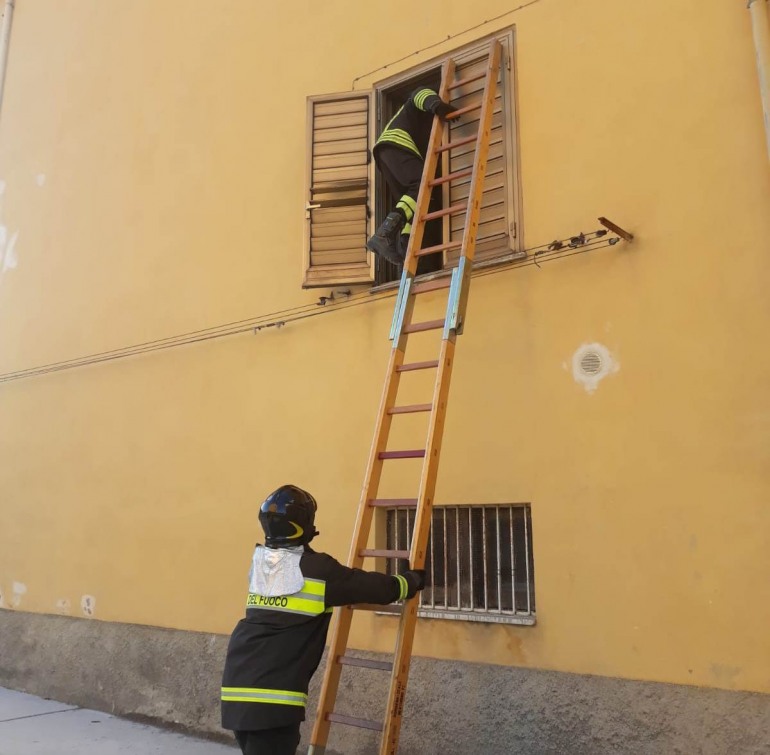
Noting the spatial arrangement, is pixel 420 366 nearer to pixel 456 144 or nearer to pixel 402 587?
pixel 402 587

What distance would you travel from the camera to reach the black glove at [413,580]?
313 centimetres

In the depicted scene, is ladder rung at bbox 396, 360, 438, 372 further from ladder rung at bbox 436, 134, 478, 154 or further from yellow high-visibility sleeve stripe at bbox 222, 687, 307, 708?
yellow high-visibility sleeve stripe at bbox 222, 687, 307, 708

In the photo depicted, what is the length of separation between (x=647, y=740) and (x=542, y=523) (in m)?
1.06

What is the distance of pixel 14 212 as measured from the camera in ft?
24.9

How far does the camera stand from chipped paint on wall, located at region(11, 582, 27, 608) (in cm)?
650

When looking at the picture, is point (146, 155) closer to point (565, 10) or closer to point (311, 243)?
point (311, 243)

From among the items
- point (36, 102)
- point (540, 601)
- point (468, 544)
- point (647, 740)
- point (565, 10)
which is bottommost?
point (647, 740)

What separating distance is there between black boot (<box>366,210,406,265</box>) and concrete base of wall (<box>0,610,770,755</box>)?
2290mm

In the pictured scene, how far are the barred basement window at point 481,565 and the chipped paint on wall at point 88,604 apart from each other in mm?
2943

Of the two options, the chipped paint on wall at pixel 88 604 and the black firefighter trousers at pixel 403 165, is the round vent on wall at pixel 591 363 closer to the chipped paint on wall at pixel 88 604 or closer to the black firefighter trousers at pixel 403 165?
the black firefighter trousers at pixel 403 165

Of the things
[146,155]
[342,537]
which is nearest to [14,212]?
[146,155]

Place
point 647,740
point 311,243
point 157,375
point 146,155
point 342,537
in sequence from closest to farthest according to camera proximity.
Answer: point 647,740
point 342,537
point 311,243
point 157,375
point 146,155

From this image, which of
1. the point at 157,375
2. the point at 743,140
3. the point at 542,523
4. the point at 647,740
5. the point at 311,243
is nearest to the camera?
the point at 647,740

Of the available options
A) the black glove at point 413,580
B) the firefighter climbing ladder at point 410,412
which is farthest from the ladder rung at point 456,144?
the black glove at point 413,580
